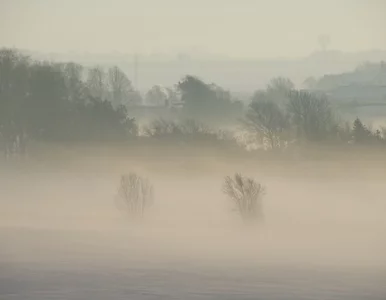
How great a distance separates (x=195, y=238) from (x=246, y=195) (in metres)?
0.30

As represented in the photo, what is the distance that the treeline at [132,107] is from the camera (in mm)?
3545

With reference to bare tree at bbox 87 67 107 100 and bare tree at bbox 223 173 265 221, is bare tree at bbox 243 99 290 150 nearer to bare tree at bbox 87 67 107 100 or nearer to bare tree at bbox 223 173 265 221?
bare tree at bbox 223 173 265 221

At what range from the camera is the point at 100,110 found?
3.62 m

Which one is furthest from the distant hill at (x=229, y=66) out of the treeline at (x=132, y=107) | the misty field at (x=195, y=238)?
the misty field at (x=195, y=238)

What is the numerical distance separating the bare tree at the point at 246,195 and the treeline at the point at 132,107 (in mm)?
190

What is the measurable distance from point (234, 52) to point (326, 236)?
93cm

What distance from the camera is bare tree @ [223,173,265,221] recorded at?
11.4 ft

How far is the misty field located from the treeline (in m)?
0.16

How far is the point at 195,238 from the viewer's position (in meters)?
3.48

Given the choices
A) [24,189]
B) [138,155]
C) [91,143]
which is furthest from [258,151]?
[24,189]

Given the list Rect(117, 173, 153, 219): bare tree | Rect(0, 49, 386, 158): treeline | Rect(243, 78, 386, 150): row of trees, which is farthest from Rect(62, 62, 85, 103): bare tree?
Rect(243, 78, 386, 150): row of trees

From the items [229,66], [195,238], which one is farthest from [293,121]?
[195,238]

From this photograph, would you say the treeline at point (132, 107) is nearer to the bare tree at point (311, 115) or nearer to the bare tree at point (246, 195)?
the bare tree at point (311, 115)

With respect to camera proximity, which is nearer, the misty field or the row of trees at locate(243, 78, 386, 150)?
the misty field
